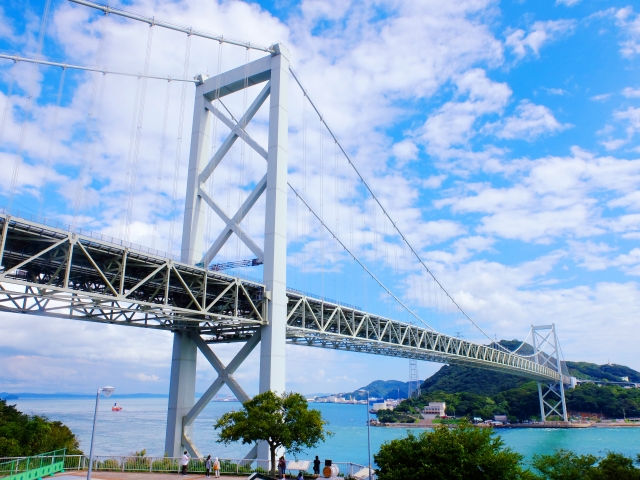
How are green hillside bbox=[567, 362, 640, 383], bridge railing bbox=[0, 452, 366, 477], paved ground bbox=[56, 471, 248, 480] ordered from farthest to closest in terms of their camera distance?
green hillside bbox=[567, 362, 640, 383], bridge railing bbox=[0, 452, 366, 477], paved ground bbox=[56, 471, 248, 480]

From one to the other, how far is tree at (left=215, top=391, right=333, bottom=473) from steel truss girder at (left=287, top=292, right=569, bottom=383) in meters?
6.60

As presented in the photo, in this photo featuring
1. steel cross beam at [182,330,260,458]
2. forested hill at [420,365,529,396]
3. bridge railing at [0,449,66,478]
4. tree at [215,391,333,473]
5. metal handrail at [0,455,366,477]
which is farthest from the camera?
forested hill at [420,365,529,396]

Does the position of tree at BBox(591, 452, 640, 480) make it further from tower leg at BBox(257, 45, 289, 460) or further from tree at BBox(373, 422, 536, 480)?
tower leg at BBox(257, 45, 289, 460)

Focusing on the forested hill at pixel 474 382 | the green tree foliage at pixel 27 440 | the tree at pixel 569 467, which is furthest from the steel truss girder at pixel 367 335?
the forested hill at pixel 474 382

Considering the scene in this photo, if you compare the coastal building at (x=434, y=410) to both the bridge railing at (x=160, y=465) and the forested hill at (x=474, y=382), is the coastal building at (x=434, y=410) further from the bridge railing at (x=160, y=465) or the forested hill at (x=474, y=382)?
the bridge railing at (x=160, y=465)

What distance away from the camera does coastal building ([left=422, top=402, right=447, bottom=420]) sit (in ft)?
325

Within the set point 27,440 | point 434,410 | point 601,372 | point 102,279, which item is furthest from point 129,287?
point 601,372

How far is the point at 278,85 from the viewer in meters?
25.2

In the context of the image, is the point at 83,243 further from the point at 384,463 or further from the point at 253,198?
the point at 384,463

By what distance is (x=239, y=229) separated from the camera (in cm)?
2423

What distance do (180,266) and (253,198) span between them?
236 inches

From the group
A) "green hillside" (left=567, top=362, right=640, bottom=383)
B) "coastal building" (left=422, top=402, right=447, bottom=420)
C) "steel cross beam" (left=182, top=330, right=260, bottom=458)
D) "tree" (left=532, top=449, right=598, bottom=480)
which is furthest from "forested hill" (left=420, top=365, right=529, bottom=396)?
"steel cross beam" (left=182, top=330, right=260, bottom=458)

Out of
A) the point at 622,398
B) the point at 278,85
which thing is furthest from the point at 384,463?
the point at 622,398

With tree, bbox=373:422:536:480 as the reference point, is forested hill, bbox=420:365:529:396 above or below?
above
